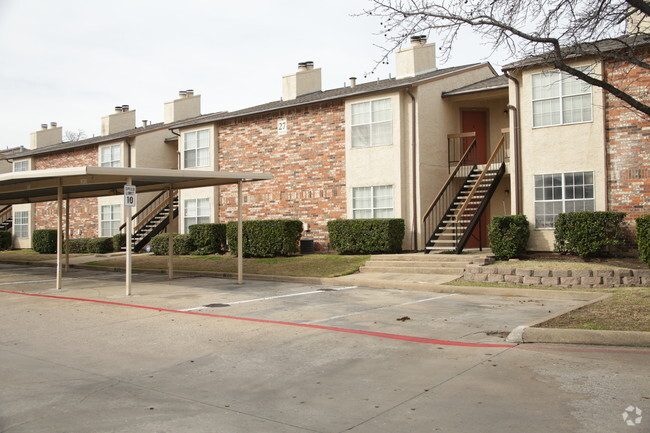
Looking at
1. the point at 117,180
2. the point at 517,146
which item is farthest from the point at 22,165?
the point at 517,146

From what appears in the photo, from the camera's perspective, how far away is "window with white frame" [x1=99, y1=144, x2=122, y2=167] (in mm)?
29005

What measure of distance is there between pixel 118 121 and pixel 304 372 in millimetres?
32043

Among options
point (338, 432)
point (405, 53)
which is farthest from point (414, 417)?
point (405, 53)

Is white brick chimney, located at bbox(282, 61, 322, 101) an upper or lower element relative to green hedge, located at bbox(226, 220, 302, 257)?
upper

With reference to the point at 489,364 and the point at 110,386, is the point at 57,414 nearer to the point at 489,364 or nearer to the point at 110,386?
the point at 110,386

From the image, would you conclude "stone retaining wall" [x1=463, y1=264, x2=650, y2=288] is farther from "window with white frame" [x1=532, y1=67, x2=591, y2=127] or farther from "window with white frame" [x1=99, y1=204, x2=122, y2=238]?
"window with white frame" [x1=99, y1=204, x2=122, y2=238]

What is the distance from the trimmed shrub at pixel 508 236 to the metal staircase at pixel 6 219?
31662mm

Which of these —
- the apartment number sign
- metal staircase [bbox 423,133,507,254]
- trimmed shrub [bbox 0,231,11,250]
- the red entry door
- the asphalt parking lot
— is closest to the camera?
the asphalt parking lot

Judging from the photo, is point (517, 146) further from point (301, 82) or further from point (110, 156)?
point (110, 156)

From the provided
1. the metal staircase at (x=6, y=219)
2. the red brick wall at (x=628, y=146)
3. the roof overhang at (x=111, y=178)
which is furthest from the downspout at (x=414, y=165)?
the metal staircase at (x=6, y=219)

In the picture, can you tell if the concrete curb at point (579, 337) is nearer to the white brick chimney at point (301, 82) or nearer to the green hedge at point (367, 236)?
the green hedge at point (367, 236)

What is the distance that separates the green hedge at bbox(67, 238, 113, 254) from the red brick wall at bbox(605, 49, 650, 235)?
72.6 feet

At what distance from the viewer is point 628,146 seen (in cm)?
1555

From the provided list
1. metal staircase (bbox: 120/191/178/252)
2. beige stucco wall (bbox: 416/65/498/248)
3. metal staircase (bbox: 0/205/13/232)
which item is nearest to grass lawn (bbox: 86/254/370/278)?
beige stucco wall (bbox: 416/65/498/248)
